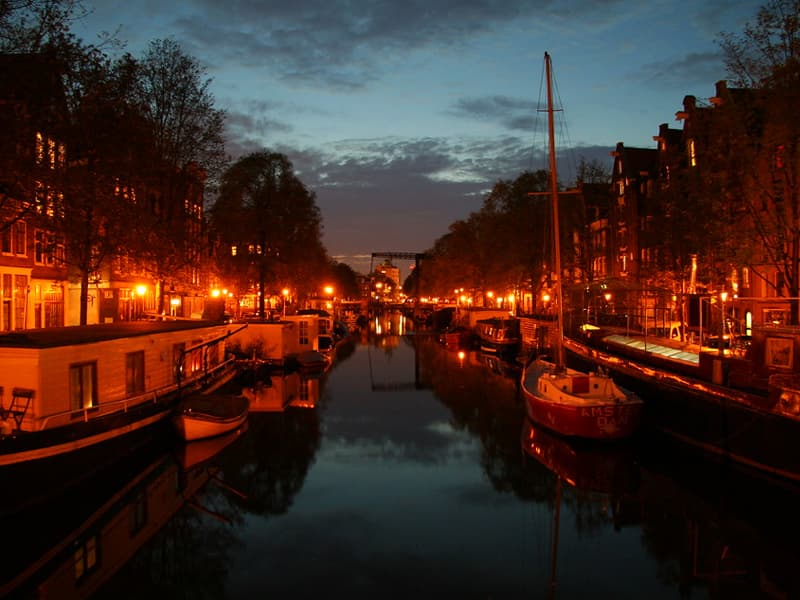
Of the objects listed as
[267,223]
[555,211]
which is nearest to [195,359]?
[555,211]

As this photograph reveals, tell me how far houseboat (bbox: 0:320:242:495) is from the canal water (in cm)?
113

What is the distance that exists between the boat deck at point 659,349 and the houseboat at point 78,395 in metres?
18.6

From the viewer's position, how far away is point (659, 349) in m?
27.4

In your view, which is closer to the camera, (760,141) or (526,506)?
(526,506)

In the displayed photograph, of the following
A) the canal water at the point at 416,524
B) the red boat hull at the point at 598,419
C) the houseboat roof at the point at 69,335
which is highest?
the houseboat roof at the point at 69,335

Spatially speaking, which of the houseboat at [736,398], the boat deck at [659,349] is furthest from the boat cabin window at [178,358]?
the boat deck at [659,349]

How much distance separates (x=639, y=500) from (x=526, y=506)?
2.96 metres

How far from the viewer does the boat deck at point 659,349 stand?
24.5m

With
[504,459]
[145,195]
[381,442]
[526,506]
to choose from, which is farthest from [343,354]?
[526,506]

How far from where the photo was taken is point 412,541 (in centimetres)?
1488

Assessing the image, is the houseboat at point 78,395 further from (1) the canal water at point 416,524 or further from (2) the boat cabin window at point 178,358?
(1) the canal water at point 416,524

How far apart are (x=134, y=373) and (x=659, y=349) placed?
20347 millimetres

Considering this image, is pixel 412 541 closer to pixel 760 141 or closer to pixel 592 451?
pixel 592 451

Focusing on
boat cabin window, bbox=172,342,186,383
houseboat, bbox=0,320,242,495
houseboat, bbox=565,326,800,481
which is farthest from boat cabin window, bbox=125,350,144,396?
houseboat, bbox=565,326,800,481
